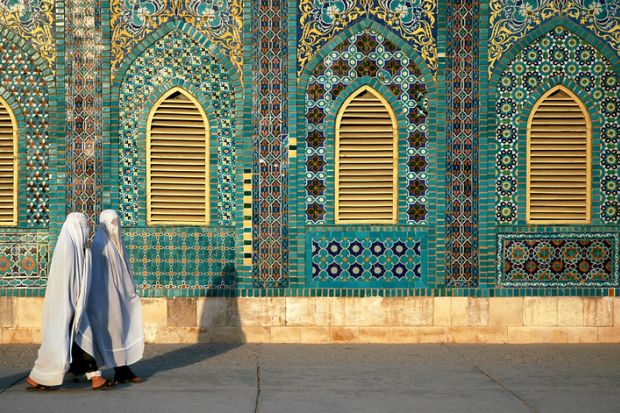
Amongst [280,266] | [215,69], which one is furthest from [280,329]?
[215,69]

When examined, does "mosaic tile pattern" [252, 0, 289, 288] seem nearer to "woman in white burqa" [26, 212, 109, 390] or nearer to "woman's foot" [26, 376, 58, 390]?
"woman in white burqa" [26, 212, 109, 390]

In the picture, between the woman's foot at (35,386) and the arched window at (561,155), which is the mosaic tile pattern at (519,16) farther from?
the woman's foot at (35,386)

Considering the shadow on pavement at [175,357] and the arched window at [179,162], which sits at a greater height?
the arched window at [179,162]

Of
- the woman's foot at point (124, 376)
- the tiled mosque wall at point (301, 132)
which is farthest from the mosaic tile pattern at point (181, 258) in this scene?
the woman's foot at point (124, 376)

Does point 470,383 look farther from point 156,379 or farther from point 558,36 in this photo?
point 558,36

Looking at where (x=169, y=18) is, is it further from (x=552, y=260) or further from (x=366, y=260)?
(x=552, y=260)

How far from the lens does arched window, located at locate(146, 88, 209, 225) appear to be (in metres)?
9.86

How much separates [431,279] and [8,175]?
504 cm

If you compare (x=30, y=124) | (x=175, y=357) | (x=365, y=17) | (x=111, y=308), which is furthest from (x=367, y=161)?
(x=30, y=124)

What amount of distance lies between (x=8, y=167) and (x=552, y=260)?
638 centimetres

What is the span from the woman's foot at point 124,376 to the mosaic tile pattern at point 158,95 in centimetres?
248

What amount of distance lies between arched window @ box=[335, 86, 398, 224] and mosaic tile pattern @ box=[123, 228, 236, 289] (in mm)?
1439

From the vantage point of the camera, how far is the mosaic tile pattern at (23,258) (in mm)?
9727

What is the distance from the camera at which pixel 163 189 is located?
32.4ft
